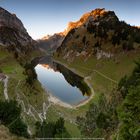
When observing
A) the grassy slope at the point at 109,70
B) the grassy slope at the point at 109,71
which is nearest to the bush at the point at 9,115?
the grassy slope at the point at 109,71

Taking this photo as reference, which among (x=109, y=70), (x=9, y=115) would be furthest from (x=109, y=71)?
(x=9, y=115)

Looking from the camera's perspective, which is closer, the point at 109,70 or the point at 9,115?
the point at 9,115

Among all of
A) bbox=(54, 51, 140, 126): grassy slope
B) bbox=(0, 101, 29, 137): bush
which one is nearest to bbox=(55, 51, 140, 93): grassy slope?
bbox=(54, 51, 140, 126): grassy slope

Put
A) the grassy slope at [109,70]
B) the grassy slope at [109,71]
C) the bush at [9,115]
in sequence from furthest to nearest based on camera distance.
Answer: the grassy slope at [109,70]
the grassy slope at [109,71]
the bush at [9,115]

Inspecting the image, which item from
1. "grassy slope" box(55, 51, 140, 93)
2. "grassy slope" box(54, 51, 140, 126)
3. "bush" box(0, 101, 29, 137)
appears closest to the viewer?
"bush" box(0, 101, 29, 137)

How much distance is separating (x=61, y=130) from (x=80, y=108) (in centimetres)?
4736

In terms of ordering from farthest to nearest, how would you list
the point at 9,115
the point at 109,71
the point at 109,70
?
the point at 109,70
the point at 109,71
the point at 9,115

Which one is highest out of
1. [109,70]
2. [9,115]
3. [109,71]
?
[109,70]

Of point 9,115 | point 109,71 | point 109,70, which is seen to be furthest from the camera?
point 109,70

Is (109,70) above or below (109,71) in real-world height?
above

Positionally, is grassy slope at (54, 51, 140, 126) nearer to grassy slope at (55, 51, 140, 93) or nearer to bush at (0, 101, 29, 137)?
grassy slope at (55, 51, 140, 93)

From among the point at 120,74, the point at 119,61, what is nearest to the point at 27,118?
the point at 120,74

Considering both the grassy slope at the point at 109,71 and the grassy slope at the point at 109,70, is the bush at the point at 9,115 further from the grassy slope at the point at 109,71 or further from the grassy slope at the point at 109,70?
the grassy slope at the point at 109,70

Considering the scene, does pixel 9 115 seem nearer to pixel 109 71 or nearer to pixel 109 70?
pixel 109 71
